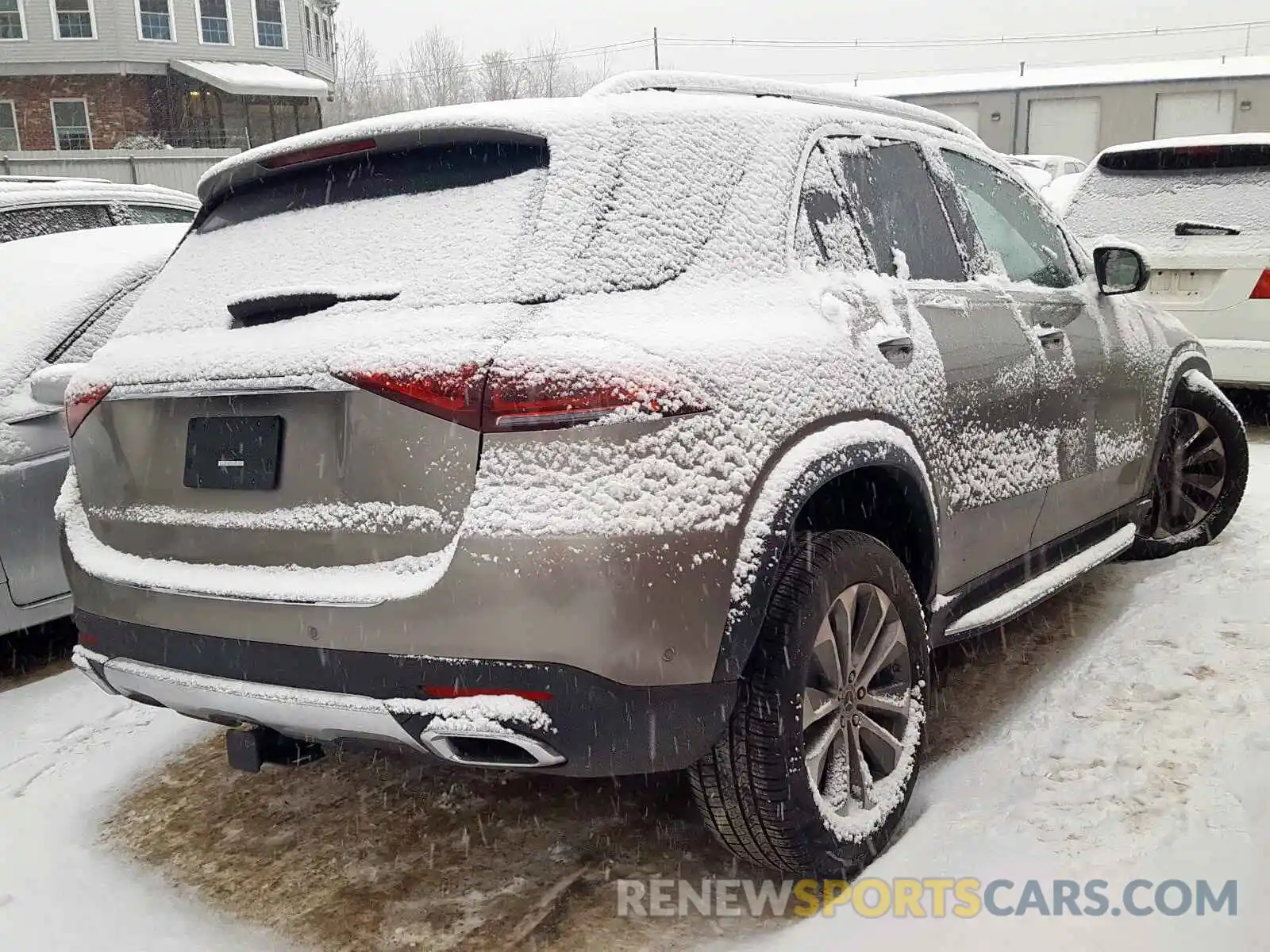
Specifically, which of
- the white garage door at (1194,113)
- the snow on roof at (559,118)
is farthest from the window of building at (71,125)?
the snow on roof at (559,118)

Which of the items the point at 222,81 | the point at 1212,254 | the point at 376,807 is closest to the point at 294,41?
the point at 222,81

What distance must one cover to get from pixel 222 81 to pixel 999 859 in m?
31.3

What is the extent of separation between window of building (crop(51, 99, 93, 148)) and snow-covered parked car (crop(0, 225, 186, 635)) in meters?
30.3

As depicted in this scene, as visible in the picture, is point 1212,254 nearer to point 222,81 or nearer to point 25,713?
point 25,713

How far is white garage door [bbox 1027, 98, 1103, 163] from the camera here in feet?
118

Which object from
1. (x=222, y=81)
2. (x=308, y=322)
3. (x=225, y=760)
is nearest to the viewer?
(x=308, y=322)

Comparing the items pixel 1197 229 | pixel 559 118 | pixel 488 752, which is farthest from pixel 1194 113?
pixel 488 752

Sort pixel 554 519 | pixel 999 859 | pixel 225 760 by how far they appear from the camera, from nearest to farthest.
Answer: pixel 554 519 < pixel 999 859 < pixel 225 760

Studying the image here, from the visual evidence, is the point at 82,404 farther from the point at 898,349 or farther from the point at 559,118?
the point at 898,349

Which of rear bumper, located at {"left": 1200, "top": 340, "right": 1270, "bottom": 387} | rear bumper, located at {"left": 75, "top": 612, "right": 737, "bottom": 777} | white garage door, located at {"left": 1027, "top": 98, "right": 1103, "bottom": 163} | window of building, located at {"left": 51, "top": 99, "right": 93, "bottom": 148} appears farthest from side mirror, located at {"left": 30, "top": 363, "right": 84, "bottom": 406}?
white garage door, located at {"left": 1027, "top": 98, "right": 1103, "bottom": 163}

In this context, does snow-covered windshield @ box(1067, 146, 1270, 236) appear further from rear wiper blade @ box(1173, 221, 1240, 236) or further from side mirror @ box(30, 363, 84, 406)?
side mirror @ box(30, 363, 84, 406)

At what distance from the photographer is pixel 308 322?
231cm

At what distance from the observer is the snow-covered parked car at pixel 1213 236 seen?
638cm

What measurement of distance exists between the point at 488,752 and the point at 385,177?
1.31m
